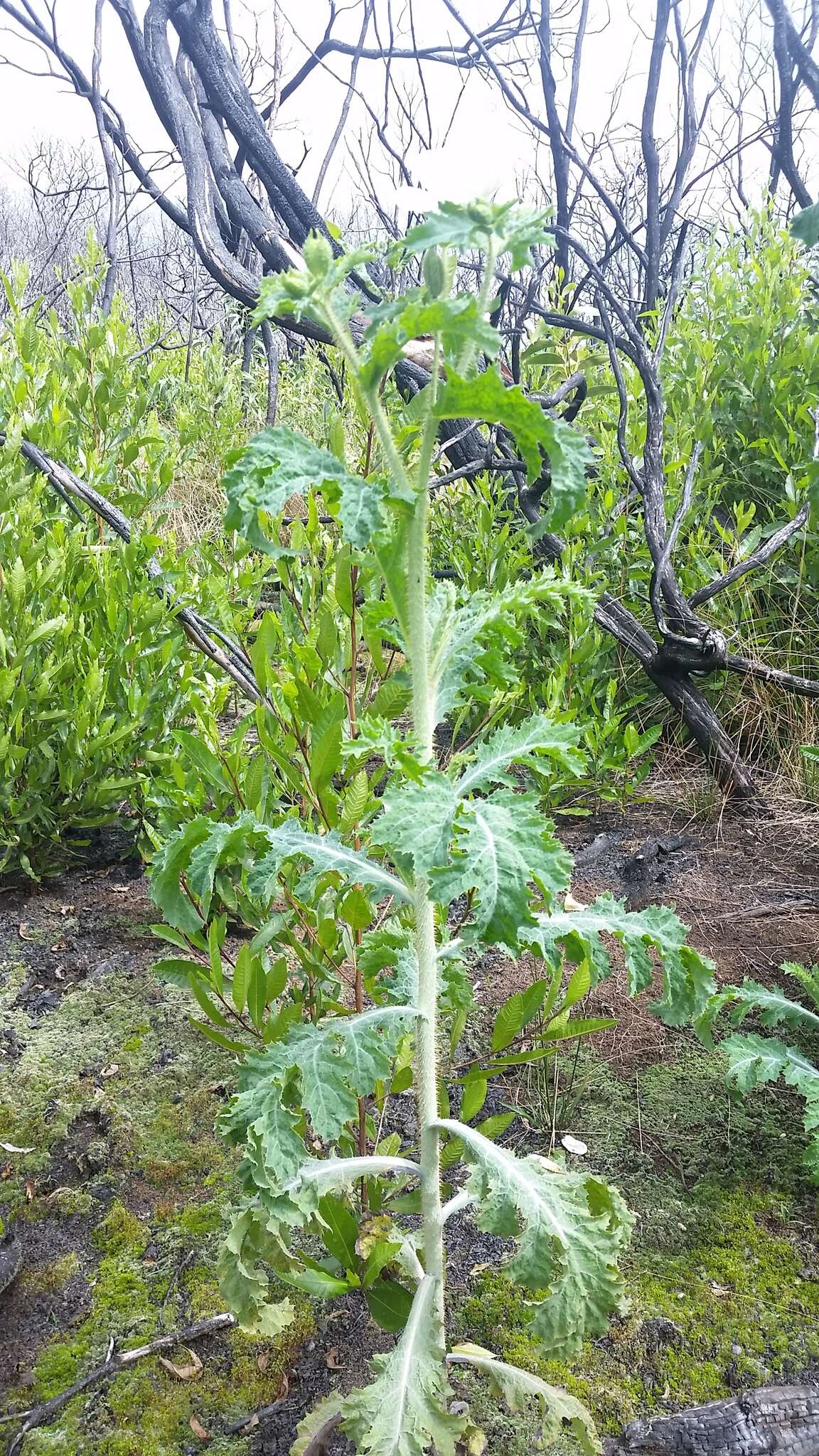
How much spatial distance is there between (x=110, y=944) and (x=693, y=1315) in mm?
1743

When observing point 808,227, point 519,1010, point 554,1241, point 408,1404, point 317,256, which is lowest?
point 408,1404

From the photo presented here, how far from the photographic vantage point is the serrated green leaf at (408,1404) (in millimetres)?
1069

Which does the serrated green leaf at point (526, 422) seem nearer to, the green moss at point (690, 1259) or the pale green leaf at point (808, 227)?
the pale green leaf at point (808, 227)

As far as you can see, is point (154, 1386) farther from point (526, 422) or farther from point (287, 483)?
point (526, 422)

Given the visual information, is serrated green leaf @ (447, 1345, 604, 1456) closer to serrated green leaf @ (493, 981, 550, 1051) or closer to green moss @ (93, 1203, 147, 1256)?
serrated green leaf @ (493, 981, 550, 1051)

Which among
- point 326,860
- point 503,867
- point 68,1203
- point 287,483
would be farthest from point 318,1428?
point 287,483

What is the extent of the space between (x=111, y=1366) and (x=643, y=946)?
1.08m

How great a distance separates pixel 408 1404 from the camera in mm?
1096

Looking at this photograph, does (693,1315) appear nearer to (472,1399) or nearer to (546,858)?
(472,1399)

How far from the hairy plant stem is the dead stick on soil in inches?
16.5

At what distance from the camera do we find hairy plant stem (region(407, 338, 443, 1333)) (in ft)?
3.37

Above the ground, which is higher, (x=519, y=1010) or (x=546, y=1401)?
(x=519, y=1010)

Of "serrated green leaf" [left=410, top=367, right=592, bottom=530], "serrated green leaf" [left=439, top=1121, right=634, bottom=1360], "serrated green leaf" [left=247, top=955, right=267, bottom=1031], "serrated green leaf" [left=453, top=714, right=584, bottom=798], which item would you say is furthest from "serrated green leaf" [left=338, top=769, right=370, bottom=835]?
"serrated green leaf" [left=410, top=367, right=592, bottom=530]

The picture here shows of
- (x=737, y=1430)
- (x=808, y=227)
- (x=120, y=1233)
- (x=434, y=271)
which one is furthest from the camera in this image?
(x=120, y=1233)
